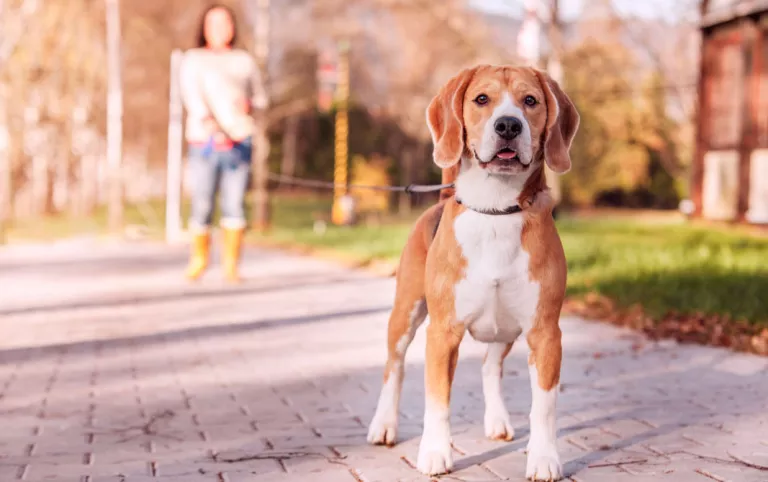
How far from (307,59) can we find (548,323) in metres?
42.8

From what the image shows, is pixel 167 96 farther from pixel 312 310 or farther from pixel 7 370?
pixel 7 370

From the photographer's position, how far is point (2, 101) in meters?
17.6

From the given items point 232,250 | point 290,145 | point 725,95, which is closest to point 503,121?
point 232,250

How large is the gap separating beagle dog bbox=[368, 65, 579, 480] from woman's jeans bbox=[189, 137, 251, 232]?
6251 mm

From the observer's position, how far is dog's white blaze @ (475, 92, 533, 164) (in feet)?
11.5

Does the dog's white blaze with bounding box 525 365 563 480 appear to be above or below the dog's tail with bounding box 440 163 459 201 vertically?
below

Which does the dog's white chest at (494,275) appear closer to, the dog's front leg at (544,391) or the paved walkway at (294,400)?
the dog's front leg at (544,391)

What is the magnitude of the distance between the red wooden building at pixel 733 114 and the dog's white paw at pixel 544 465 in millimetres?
19794

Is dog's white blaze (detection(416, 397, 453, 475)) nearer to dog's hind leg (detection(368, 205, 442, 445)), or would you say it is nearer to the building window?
dog's hind leg (detection(368, 205, 442, 445))

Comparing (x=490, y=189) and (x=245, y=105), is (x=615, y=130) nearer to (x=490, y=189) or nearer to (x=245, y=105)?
(x=245, y=105)

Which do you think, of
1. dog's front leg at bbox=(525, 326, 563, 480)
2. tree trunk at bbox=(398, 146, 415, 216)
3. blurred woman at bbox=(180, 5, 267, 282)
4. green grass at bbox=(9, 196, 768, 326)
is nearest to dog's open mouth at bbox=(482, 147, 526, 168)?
dog's front leg at bbox=(525, 326, 563, 480)

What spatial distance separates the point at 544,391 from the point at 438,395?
0.39 meters

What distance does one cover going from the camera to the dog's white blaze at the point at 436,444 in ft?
12.1

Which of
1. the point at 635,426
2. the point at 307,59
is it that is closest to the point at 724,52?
the point at 635,426
